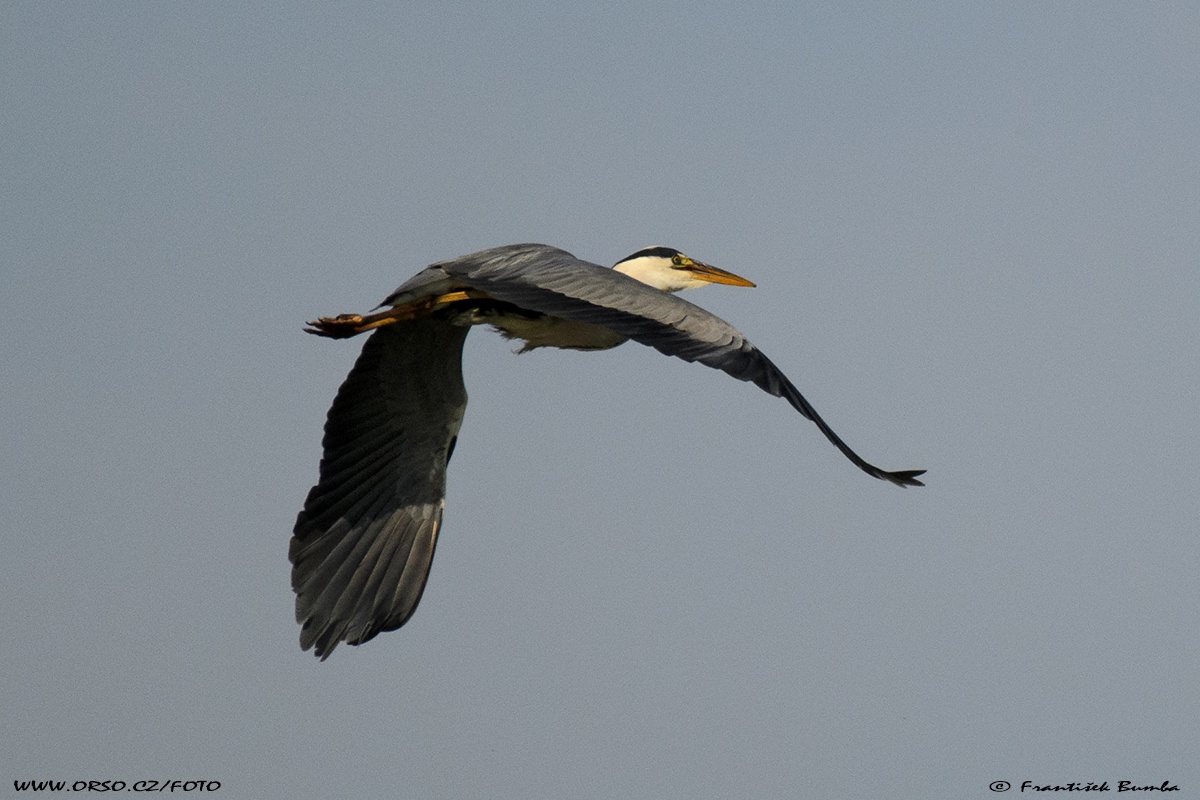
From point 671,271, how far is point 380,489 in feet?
9.71

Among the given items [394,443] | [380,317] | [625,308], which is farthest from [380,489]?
[625,308]

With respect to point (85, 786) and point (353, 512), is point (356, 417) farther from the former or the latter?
point (85, 786)

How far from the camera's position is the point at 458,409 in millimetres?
9852

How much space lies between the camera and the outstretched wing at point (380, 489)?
31.1 feet

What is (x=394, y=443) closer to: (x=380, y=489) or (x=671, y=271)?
(x=380, y=489)

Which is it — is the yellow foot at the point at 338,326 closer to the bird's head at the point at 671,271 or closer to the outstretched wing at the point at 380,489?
the outstretched wing at the point at 380,489

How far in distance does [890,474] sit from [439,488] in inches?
156

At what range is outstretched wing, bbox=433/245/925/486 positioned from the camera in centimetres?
712

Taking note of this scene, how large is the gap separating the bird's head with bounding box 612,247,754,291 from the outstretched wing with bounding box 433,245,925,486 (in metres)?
2.15

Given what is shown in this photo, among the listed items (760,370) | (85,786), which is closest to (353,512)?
(85,786)

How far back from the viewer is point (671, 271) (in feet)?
37.0

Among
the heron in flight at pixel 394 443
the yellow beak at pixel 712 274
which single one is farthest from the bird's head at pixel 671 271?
the heron in flight at pixel 394 443

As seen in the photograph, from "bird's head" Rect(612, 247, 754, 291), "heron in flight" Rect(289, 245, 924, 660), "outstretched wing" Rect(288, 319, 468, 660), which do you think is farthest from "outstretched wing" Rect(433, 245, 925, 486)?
"bird's head" Rect(612, 247, 754, 291)

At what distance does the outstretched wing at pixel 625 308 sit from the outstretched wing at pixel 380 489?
90 centimetres
